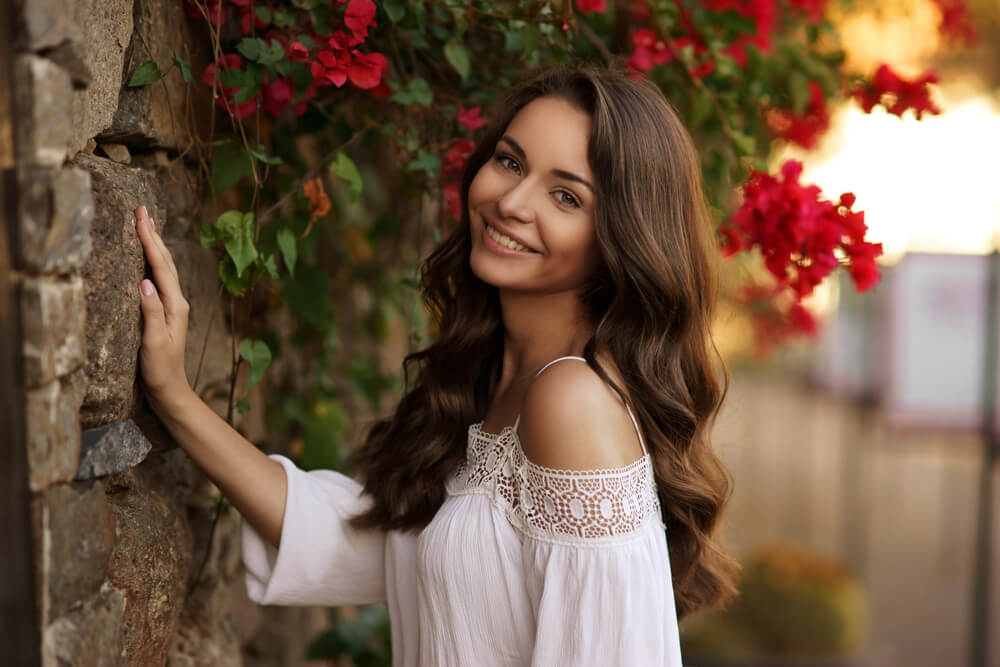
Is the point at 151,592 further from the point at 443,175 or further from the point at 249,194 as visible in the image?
the point at 443,175

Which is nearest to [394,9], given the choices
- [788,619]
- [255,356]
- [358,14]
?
[358,14]

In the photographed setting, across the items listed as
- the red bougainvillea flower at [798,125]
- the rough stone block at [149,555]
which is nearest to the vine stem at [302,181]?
the rough stone block at [149,555]

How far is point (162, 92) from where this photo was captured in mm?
1533

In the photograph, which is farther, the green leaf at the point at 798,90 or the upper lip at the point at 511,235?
the green leaf at the point at 798,90

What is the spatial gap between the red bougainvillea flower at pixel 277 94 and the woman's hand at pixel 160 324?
313 millimetres

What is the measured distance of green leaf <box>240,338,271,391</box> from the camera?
161 cm

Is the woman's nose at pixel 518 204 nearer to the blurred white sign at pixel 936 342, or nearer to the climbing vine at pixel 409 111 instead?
the climbing vine at pixel 409 111

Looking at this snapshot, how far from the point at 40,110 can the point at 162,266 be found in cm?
41

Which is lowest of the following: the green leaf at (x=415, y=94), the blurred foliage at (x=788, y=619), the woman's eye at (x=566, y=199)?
the blurred foliage at (x=788, y=619)

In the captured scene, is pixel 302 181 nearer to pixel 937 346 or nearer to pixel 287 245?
pixel 287 245

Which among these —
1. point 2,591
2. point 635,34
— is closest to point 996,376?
point 635,34

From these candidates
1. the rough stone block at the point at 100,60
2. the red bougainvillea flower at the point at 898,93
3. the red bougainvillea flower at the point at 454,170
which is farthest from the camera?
the red bougainvillea flower at the point at 898,93

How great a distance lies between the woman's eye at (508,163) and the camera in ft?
5.25

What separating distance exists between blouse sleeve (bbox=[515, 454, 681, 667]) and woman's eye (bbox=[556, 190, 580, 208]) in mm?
404
